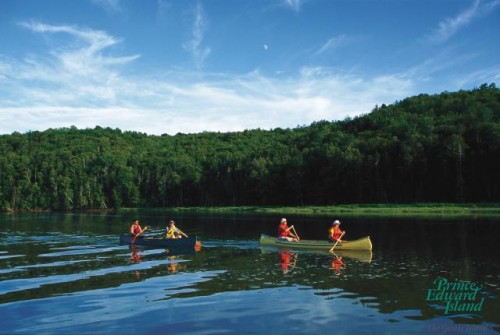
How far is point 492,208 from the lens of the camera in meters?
72.6

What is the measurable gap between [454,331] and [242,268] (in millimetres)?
12538

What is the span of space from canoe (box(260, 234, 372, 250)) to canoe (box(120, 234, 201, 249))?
513 cm

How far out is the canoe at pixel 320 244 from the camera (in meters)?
30.3

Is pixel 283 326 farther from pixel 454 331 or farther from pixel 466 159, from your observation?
pixel 466 159

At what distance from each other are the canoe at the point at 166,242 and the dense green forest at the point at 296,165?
65361 mm

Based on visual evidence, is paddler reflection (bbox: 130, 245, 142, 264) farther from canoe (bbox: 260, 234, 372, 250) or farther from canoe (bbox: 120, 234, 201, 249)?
canoe (bbox: 260, 234, 372, 250)

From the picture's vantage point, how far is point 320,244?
31.7m

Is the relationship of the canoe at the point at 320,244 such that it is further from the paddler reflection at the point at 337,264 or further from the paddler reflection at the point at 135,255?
the paddler reflection at the point at 135,255

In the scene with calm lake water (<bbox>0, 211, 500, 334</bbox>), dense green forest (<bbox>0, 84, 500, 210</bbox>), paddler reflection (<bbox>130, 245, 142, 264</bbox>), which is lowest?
calm lake water (<bbox>0, 211, 500, 334</bbox>)

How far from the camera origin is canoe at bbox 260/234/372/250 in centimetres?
3026

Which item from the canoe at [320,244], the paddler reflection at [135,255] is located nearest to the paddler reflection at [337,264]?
the canoe at [320,244]

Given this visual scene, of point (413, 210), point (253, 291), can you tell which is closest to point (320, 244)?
point (253, 291)

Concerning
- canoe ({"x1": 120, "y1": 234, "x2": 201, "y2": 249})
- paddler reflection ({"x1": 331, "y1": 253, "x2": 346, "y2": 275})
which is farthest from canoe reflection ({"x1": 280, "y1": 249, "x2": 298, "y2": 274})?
canoe ({"x1": 120, "y1": 234, "x2": 201, "y2": 249})

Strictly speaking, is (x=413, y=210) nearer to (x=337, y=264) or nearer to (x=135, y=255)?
(x=337, y=264)
